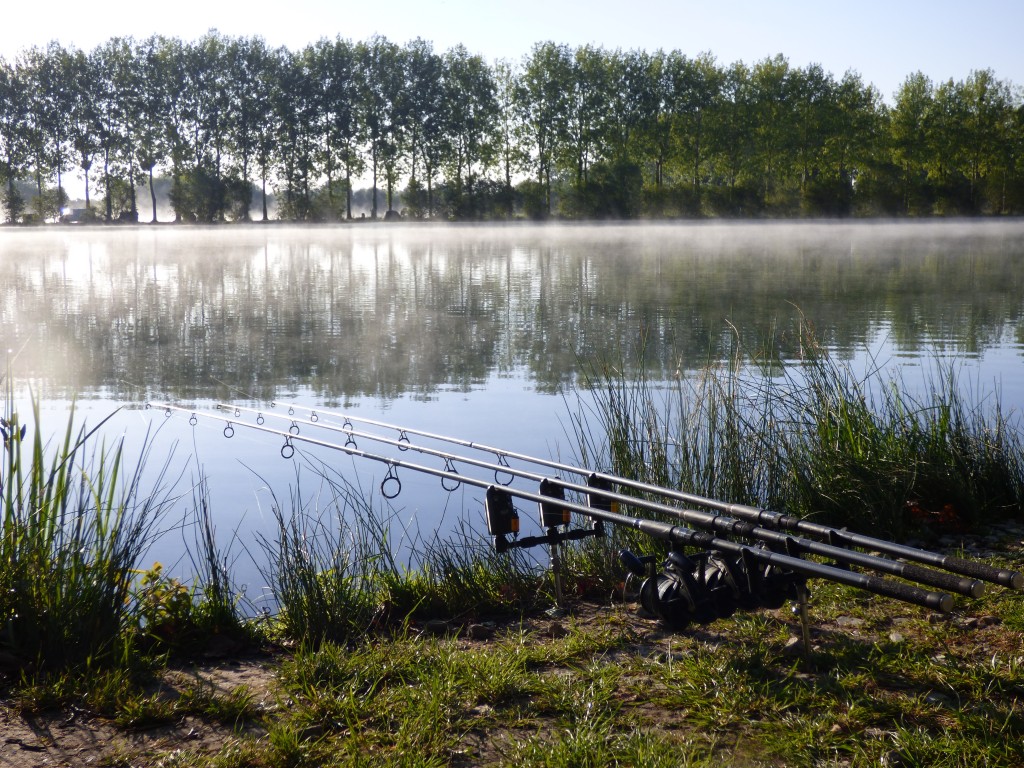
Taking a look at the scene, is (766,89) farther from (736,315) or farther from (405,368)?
(405,368)

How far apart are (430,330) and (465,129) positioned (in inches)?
2247

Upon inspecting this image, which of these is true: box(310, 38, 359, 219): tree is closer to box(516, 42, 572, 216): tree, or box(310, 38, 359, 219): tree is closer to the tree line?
the tree line

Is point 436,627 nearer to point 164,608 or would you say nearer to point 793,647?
point 164,608

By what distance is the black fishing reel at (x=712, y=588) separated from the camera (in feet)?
10.1

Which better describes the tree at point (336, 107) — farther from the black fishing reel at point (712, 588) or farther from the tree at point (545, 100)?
the black fishing reel at point (712, 588)

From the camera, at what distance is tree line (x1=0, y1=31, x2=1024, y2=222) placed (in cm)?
6444

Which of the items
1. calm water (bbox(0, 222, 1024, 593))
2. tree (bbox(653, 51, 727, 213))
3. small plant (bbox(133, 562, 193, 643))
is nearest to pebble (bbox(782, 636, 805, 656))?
small plant (bbox(133, 562, 193, 643))

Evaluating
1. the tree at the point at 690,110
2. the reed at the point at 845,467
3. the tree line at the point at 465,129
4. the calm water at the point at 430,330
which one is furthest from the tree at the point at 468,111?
the reed at the point at 845,467

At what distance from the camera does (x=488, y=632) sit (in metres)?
3.80

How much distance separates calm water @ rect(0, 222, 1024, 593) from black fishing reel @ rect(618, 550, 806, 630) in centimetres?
235

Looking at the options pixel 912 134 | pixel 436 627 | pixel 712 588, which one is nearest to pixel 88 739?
pixel 436 627

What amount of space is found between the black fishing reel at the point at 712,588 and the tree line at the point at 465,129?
202 feet

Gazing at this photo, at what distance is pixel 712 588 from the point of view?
3.18 metres

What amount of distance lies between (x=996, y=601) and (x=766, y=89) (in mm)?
71701
